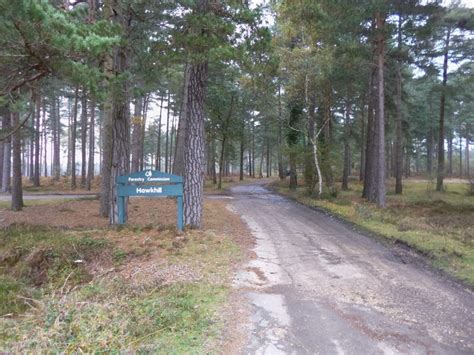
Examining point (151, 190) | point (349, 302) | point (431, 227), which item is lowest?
point (349, 302)

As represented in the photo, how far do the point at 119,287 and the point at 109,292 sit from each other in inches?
7.3

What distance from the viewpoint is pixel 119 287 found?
547 cm

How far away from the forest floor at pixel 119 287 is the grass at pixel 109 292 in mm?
12

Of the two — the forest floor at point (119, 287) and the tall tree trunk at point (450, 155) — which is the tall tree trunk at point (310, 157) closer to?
the forest floor at point (119, 287)

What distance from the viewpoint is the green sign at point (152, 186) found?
848 centimetres

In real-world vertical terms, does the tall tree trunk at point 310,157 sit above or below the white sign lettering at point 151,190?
above

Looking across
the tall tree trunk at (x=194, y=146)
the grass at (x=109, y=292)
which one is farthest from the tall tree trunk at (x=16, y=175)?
the tall tree trunk at (x=194, y=146)

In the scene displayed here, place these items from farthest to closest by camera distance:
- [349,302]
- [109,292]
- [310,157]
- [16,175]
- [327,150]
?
[310,157], [327,150], [16,175], [109,292], [349,302]

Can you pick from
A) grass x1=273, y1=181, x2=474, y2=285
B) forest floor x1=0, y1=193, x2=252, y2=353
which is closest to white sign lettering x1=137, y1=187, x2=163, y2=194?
forest floor x1=0, y1=193, x2=252, y2=353

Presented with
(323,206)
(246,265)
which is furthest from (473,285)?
(323,206)

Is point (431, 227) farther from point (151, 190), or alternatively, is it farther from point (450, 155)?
point (450, 155)

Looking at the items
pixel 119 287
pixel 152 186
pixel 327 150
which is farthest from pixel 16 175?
pixel 327 150

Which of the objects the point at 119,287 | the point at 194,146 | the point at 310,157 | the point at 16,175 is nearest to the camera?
the point at 119,287

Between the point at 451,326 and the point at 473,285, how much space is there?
1871 millimetres
